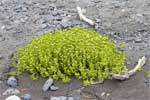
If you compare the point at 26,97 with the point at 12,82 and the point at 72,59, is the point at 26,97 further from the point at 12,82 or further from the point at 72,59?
the point at 72,59

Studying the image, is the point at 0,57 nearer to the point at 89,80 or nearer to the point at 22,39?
the point at 22,39

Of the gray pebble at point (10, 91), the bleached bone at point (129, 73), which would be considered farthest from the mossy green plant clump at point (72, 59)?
the gray pebble at point (10, 91)

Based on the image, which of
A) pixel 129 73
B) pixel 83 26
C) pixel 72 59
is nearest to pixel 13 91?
pixel 72 59

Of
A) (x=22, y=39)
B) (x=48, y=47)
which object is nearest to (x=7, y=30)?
(x=22, y=39)

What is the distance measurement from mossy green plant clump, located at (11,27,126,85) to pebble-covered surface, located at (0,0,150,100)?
0.09 m

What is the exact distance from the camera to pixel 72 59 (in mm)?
4094

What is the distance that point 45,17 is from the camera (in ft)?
17.9

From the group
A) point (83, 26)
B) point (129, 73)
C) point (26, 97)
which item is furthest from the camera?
point (83, 26)

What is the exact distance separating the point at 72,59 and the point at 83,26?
1.07 metres

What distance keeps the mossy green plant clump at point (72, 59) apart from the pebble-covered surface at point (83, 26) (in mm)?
86

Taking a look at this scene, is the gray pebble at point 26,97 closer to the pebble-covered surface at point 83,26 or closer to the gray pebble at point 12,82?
the pebble-covered surface at point 83,26

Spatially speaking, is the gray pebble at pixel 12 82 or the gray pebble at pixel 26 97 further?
the gray pebble at pixel 12 82

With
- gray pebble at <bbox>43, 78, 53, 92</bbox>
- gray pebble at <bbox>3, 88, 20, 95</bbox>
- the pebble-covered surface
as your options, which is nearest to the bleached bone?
the pebble-covered surface

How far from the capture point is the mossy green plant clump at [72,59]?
4078mm
